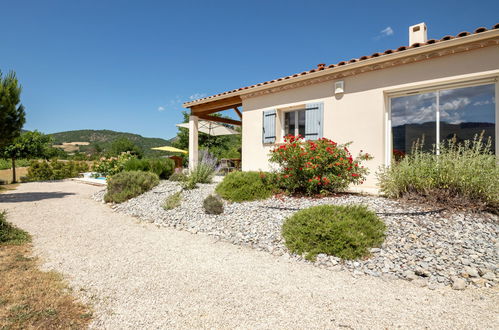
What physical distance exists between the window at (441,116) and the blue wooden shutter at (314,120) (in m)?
1.61

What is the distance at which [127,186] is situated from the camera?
6.76 meters

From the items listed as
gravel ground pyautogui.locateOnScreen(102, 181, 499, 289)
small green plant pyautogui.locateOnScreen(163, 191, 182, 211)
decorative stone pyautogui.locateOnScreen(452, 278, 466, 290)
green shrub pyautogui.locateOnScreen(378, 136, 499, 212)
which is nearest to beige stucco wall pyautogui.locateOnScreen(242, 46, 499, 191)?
green shrub pyautogui.locateOnScreen(378, 136, 499, 212)

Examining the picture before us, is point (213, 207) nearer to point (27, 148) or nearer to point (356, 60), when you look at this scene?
point (356, 60)

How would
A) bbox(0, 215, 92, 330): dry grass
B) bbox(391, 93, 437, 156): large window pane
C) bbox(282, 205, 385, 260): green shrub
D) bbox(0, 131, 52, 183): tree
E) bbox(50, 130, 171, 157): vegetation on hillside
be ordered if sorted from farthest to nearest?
bbox(50, 130, 171, 157): vegetation on hillside → bbox(0, 131, 52, 183): tree → bbox(391, 93, 437, 156): large window pane → bbox(282, 205, 385, 260): green shrub → bbox(0, 215, 92, 330): dry grass

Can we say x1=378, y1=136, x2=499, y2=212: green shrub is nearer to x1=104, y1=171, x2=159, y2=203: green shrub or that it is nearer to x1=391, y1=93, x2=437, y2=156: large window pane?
x1=391, y1=93, x2=437, y2=156: large window pane

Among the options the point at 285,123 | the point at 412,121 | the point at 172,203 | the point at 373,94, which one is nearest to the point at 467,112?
Answer: the point at 412,121

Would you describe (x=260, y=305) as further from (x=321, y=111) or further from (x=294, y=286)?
(x=321, y=111)

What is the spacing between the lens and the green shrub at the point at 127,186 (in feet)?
21.2

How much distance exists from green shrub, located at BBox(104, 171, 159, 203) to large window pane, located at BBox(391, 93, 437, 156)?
6.43 m

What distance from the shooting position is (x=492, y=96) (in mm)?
4578

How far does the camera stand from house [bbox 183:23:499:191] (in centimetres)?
461

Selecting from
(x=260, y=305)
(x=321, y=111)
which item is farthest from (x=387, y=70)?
(x=260, y=305)

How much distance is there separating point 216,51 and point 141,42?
123 inches

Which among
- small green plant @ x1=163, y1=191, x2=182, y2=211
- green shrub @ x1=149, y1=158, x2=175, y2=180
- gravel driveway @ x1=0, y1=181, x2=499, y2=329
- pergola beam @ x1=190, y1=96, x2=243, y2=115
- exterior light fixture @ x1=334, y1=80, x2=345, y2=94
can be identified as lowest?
gravel driveway @ x1=0, y1=181, x2=499, y2=329
